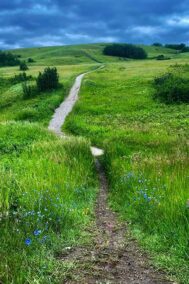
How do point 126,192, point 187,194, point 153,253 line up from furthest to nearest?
1. point 126,192
2. point 187,194
3. point 153,253

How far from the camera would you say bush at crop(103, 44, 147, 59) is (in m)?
Answer: 144

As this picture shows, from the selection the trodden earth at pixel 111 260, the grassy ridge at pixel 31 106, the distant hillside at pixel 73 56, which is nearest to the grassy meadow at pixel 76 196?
the trodden earth at pixel 111 260

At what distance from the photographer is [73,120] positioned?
27.3 m

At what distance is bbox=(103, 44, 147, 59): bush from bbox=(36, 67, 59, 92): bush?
332 feet

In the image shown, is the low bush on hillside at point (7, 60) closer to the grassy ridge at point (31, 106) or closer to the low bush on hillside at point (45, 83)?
the grassy ridge at point (31, 106)

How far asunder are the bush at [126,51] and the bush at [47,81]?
101244 mm

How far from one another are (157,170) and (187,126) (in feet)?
42.3

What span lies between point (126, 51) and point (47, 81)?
10758cm

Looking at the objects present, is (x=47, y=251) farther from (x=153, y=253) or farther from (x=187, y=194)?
(x=187, y=194)

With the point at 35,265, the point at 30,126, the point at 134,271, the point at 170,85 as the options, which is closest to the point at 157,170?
the point at 134,271

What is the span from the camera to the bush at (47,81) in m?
44.4

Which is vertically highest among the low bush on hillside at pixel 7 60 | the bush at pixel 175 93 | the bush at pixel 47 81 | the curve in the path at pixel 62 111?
the low bush on hillside at pixel 7 60

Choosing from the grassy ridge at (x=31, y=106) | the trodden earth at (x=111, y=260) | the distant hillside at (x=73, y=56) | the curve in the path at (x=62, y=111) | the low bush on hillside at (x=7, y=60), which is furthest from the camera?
the low bush on hillside at (x=7, y=60)

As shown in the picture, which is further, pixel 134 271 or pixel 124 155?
pixel 124 155
